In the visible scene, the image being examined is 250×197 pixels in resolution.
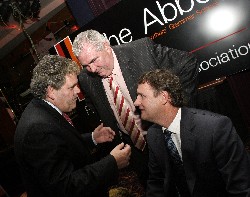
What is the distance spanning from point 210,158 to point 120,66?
5.02ft

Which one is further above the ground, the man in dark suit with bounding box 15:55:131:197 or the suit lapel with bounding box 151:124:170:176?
the man in dark suit with bounding box 15:55:131:197

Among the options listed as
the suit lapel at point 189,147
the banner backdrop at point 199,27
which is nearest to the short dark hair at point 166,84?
the suit lapel at point 189,147

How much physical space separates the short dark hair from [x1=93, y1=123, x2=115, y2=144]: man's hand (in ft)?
2.74

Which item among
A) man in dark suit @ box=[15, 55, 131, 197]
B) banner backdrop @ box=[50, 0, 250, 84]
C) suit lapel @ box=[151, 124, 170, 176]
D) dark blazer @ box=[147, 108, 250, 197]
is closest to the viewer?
dark blazer @ box=[147, 108, 250, 197]

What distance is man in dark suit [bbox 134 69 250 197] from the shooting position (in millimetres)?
1872

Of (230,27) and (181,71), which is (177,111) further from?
(230,27)

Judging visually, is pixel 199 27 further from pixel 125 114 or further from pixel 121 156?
pixel 121 156

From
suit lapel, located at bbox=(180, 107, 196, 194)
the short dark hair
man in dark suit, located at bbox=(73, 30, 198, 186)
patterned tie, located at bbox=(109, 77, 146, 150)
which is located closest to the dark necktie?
suit lapel, located at bbox=(180, 107, 196, 194)

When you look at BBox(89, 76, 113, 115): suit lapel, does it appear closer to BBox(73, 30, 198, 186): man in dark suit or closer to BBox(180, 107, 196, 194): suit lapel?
BBox(73, 30, 198, 186): man in dark suit

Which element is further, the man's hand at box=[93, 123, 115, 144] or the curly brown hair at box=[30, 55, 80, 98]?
the man's hand at box=[93, 123, 115, 144]

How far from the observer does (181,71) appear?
9.66 ft

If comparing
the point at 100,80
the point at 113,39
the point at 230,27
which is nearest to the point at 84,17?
the point at 113,39

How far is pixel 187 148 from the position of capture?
2053mm

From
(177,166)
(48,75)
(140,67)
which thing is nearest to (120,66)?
(140,67)
